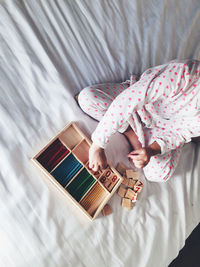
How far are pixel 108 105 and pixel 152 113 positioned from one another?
181 mm

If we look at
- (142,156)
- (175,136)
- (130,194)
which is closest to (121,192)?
(130,194)

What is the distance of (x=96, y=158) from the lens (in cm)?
66

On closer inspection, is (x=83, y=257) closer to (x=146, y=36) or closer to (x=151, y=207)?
(x=151, y=207)

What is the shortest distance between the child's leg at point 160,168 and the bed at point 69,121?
41 millimetres

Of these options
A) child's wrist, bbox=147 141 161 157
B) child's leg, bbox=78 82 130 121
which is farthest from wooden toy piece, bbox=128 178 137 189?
child's leg, bbox=78 82 130 121

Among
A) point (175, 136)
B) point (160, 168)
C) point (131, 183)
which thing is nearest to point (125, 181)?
point (131, 183)

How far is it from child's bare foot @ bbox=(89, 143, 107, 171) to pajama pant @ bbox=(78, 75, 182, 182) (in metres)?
0.13

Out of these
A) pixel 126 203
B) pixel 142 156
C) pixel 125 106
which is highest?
pixel 125 106

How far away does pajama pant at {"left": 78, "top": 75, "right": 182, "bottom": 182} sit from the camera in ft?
2.29

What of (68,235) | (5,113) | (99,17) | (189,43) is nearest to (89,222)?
(68,235)

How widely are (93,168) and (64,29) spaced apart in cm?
45

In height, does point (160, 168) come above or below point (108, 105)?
below

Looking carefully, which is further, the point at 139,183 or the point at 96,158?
the point at 139,183

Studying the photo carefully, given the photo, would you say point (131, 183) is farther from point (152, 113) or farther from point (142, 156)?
point (152, 113)
